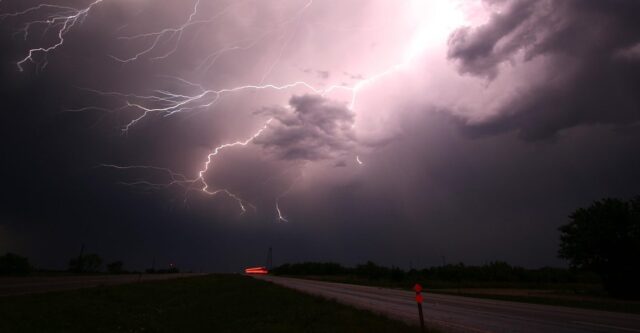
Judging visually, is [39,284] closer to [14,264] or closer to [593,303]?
[593,303]

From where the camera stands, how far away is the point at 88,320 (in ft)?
45.9

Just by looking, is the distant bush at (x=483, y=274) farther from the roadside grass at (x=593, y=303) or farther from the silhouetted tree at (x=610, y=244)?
the roadside grass at (x=593, y=303)

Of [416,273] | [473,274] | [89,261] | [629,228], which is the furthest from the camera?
[89,261]

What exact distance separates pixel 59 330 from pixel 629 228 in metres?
39.2

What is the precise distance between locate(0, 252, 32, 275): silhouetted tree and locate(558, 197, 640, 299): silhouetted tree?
80.0 metres

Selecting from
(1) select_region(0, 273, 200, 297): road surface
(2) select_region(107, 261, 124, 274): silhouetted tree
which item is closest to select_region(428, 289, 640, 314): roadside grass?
(1) select_region(0, 273, 200, 297): road surface

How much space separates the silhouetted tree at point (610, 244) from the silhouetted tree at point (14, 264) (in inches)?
3150

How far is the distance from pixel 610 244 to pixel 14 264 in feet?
284

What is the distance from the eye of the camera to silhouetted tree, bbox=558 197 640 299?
104 ft

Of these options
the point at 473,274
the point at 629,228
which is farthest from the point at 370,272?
the point at 629,228

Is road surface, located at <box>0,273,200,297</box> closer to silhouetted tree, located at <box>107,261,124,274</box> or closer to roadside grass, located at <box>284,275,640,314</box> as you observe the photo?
roadside grass, located at <box>284,275,640,314</box>

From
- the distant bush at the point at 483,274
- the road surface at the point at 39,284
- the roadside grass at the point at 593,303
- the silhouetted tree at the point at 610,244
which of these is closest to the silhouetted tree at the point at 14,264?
the road surface at the point at 39,284

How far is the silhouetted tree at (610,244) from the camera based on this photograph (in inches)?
1245

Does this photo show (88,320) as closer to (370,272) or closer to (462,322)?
(462,322)
